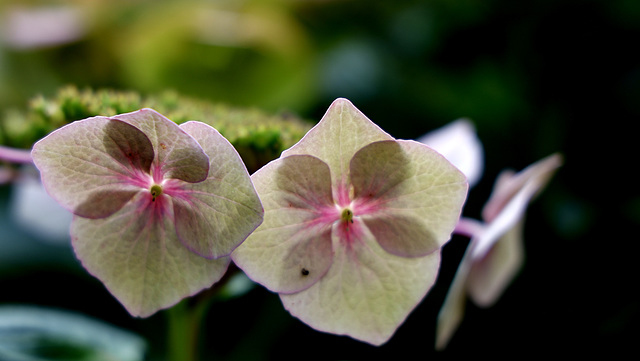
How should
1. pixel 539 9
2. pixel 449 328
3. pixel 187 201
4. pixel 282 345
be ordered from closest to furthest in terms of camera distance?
pixel 187 201
pixel 449 328
pixel 282 345
pixel 539 9

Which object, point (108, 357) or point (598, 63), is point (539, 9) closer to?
point (598, 63)

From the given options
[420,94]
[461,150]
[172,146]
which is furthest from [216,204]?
[420,94]

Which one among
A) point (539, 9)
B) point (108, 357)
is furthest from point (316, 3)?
point (108, 357)

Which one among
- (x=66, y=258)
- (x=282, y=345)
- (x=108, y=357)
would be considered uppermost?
(x=108, y=357)

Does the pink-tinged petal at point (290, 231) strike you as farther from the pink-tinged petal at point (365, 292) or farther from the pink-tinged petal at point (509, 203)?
the pink-tinged petal at point (509, 203)

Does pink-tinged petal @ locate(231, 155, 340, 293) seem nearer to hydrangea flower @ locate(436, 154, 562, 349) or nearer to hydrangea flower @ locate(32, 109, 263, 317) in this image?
hydrangea flower @ locate(32, 109, 263, 317)

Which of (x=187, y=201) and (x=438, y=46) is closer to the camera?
(x=187, y=201)

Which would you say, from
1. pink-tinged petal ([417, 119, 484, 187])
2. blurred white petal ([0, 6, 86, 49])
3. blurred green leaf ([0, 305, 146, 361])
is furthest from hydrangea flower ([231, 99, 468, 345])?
blurred white petal ([0, 6, 86, 49])
